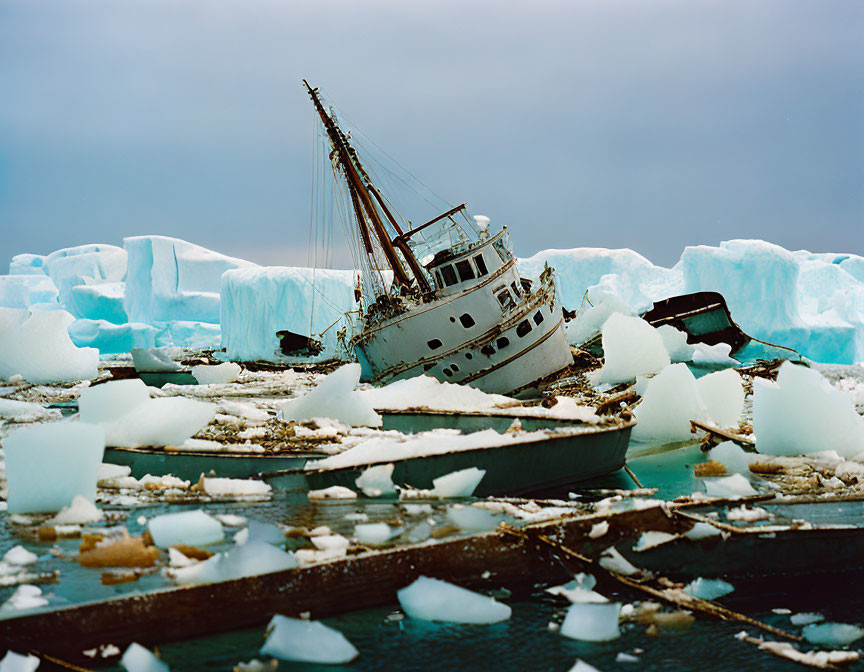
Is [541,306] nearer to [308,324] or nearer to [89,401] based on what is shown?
[89,401]

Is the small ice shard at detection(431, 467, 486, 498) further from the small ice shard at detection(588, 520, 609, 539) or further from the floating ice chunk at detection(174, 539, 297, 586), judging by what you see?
the floating ice chunk at detection(174, 539, 297, 586)

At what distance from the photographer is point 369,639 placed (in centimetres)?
299

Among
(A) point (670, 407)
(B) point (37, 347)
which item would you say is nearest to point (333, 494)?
(A) point (670, 407)

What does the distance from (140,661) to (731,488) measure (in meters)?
4.19

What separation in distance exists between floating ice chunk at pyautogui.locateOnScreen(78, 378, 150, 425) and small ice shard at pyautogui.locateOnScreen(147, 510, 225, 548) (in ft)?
9.91

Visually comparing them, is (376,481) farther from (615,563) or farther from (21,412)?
(21,412)

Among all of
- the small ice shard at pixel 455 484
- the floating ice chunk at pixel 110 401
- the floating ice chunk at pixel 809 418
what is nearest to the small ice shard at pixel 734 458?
the floating ice chunk at pixel 809 418

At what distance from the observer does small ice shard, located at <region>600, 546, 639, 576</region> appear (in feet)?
11.8

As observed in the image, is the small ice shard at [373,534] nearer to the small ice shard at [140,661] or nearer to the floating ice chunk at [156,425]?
the small ice shard at [140,661]

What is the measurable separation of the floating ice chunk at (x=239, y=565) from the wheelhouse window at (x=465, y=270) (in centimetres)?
1411

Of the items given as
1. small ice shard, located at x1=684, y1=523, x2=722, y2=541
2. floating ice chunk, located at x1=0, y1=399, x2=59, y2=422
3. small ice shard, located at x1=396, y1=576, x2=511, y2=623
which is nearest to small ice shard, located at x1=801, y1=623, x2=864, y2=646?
small ice shard, located at x1=684, y1=523, x2=722, y2=541

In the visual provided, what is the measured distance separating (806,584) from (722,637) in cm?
95

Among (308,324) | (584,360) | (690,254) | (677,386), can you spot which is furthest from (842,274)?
(677,386)

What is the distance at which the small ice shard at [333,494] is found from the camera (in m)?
4.68
